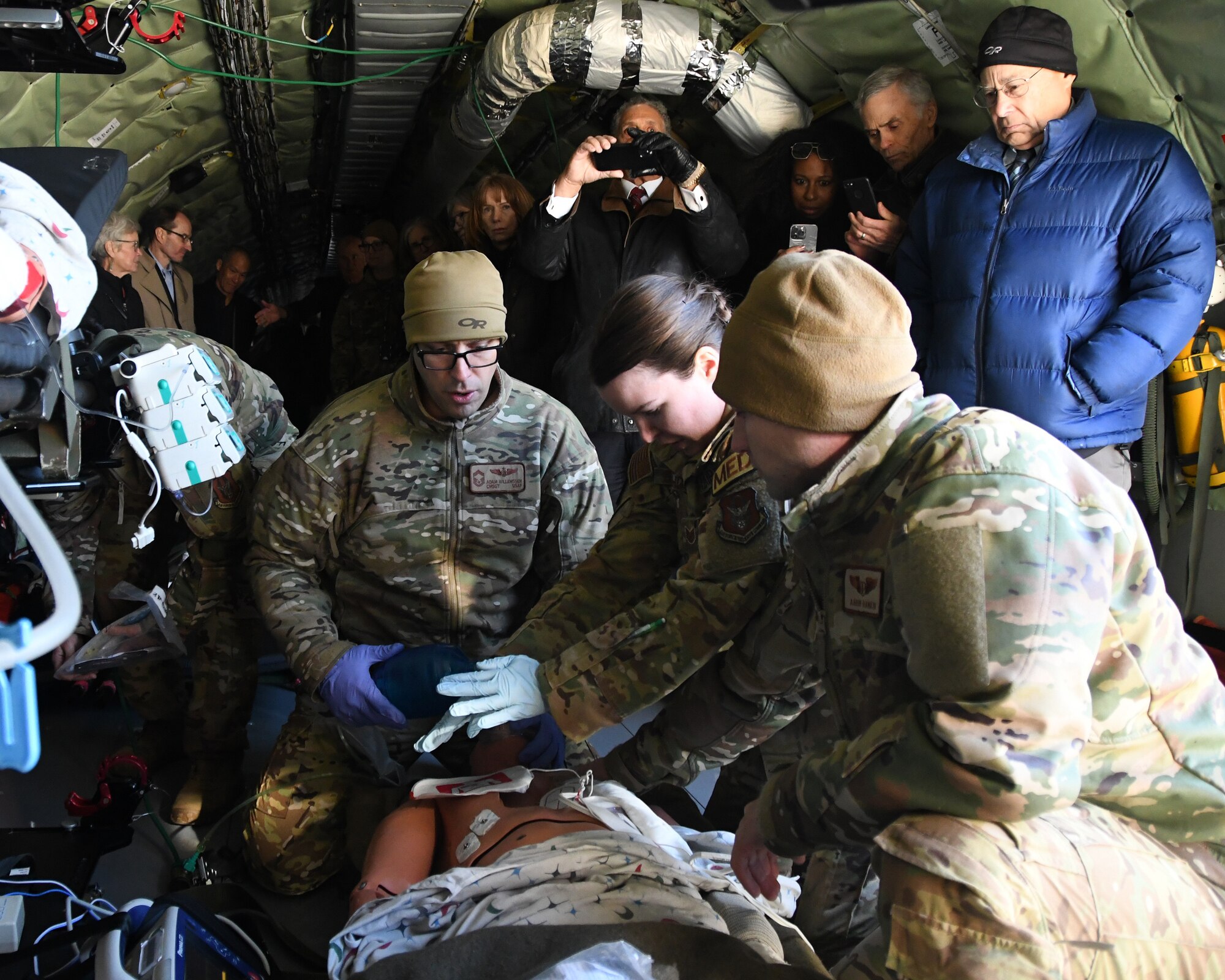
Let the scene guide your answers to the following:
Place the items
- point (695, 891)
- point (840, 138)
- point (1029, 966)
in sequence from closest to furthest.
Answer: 1. point (1029, 966)
2. point (695, 891)
3. point (840, 138)

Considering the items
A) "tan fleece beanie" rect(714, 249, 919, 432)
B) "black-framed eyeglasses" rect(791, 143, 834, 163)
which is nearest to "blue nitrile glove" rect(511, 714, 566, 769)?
"tan fleece beanie" rect(714, 249, 919, 432)

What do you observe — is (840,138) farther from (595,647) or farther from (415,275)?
(595,647)

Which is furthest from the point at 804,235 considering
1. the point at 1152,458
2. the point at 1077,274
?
the point at 1152,458

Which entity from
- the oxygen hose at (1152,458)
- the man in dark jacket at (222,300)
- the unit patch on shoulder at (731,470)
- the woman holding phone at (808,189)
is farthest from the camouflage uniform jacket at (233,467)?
the man in dark jacket at (222,300)

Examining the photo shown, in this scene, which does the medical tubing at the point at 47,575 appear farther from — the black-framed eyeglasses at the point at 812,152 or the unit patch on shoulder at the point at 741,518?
the black-framed eyeglasses at the point at 812,152

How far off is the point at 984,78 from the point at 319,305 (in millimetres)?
4957

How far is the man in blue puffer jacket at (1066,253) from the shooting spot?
2453mm

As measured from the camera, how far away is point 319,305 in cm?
661

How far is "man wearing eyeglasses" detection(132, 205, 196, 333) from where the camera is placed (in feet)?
15.6

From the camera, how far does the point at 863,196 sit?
3.01 metres

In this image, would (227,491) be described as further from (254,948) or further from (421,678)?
(254,948)

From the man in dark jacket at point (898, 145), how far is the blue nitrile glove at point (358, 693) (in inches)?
73.1

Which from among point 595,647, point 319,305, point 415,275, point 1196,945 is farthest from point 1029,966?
point 319,305

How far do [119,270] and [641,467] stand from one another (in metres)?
2.98
